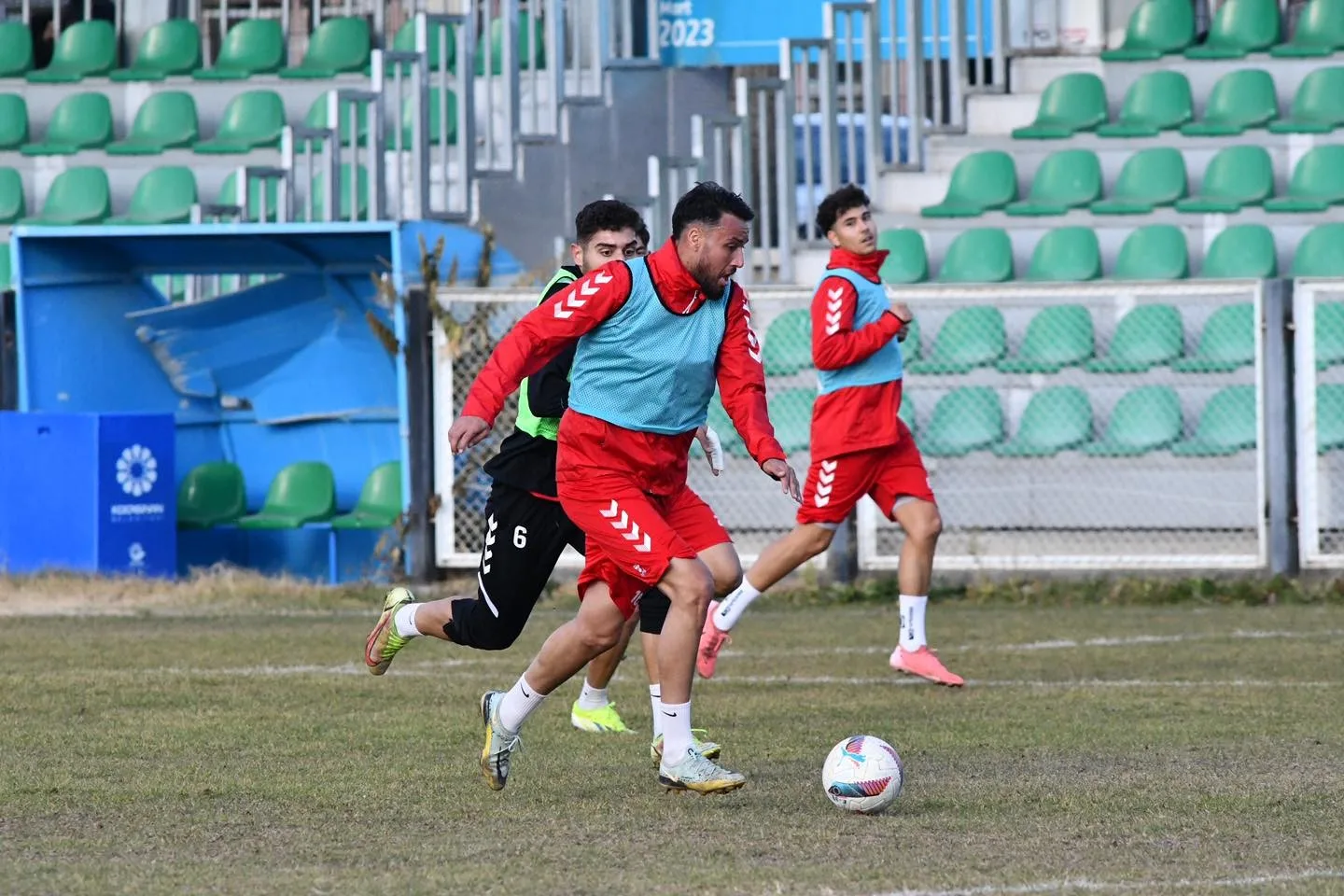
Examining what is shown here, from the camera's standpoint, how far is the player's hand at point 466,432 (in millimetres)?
5918

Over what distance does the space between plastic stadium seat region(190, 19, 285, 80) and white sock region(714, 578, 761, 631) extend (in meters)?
13.2

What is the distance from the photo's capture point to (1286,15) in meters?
19.5

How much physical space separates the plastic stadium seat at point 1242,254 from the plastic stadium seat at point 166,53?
1060 cm

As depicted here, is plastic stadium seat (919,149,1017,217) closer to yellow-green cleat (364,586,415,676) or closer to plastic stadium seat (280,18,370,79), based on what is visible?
plastic stadium seat (280,18,370,79)

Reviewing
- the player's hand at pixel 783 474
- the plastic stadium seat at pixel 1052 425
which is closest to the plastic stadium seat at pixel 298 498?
the plastic stadium seat at pixel 1052 425

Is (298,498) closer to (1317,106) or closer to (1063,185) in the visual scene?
(1063,185)

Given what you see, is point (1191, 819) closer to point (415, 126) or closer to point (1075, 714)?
point (1075, 714)

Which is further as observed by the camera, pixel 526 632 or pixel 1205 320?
pixel 1205 320

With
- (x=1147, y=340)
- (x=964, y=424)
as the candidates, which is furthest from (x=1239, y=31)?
(x=964, y=424)

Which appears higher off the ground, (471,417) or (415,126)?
(415,126)

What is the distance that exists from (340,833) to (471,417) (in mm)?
1152

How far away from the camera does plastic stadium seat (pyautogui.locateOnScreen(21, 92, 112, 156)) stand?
2127 cm

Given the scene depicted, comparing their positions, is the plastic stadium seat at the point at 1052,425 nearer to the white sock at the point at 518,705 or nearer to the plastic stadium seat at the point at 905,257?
the plastic stadium seat at the point at 905,257

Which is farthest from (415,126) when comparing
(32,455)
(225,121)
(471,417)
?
(471,417)
